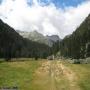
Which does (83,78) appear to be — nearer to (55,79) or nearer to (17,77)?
(55,79)

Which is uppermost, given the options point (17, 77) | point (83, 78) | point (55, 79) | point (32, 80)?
point (17, 77)

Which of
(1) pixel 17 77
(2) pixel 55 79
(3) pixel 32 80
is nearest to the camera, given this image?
(3) pixel 32 80

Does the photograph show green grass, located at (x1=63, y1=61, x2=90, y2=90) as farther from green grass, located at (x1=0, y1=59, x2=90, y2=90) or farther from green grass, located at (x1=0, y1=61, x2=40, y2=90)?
green grass, located at (x1=0, y1=61, x2=40, y2=90)

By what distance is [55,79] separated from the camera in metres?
62.3

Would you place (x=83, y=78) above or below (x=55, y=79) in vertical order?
above

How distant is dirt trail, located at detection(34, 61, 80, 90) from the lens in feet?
180

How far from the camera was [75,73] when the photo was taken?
69.4 meters

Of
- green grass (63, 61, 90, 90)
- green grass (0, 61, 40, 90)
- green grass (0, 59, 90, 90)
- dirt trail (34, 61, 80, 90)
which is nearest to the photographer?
dirt trail (34, 61, 80, 90)

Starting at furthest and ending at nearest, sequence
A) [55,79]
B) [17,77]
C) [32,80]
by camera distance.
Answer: [17,77], [55,79], [32,80]

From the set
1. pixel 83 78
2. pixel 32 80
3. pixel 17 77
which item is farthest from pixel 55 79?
pixel 17 77

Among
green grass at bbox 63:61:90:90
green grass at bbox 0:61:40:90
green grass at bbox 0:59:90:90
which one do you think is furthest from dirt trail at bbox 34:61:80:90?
green grass at bbox 0:61:40:90

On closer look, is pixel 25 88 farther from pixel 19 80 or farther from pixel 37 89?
pixel 19 80

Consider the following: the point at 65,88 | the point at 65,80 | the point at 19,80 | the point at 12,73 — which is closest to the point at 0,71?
the point at 12,73

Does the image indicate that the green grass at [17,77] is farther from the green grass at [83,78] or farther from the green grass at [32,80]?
the green grass at [83,78]
